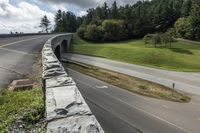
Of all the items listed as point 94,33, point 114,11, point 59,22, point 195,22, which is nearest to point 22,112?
point 195,22

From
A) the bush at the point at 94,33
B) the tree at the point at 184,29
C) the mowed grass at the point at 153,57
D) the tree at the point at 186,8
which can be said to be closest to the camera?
the mowed grass at the point at 153,57

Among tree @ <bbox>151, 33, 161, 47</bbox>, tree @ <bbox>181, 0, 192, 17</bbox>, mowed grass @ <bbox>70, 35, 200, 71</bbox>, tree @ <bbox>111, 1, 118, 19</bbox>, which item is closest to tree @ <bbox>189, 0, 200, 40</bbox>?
tree @ <bbox>181, 0, 192, 17</bbox>

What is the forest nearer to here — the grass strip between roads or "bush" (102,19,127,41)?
"bush" (102,19,127,41)

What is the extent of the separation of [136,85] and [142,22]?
282 ft

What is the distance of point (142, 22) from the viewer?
399 feet

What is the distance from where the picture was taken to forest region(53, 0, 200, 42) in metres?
107

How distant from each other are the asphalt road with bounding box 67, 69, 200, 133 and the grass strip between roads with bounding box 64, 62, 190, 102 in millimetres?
1940

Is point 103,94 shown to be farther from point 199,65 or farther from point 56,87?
point 199,65

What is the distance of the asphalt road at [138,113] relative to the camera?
2278cm

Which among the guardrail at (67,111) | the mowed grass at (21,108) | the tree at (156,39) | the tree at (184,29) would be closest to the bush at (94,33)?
the tree at (184,29)

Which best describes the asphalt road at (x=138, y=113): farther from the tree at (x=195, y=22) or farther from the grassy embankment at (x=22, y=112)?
the tree at (x=195, y=22)

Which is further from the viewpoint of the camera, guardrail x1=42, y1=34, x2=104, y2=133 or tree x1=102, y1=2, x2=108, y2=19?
tree x1=102, y1=2, x2=108, y2=19

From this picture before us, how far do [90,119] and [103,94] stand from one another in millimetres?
29577

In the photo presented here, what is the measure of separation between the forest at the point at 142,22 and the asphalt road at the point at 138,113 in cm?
6898
